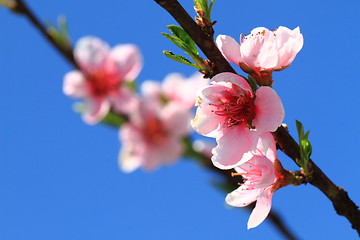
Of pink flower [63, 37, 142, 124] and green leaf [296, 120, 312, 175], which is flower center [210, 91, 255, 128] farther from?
pink flower [63, 37, 142, 124]

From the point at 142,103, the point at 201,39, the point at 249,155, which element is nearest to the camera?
the point at 201,39

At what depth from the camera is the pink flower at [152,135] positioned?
10.7 ft

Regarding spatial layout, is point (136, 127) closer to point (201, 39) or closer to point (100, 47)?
point (100, 47)

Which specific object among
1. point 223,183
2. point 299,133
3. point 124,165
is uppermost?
point 124,165

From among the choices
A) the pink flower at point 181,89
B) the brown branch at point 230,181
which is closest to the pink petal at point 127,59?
the pink flower at point 181,89

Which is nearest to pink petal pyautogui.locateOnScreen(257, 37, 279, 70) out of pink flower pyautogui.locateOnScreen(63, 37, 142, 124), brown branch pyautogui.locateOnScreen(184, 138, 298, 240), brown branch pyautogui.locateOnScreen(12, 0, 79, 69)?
brown branch pyautogui.locateOnScreen(184, 138, 298, 240)

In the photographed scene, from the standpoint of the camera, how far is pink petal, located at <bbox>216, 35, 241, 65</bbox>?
0.91m

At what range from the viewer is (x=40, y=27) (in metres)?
2.38

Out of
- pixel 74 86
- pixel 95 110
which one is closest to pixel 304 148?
pixel 95 110

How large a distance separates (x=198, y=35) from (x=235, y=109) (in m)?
0.24

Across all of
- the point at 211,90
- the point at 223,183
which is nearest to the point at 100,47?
the point at 223,183

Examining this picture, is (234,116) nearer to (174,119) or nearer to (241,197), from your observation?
(241,197)

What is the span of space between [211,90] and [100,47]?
2.60m

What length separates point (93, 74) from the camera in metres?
3.41
